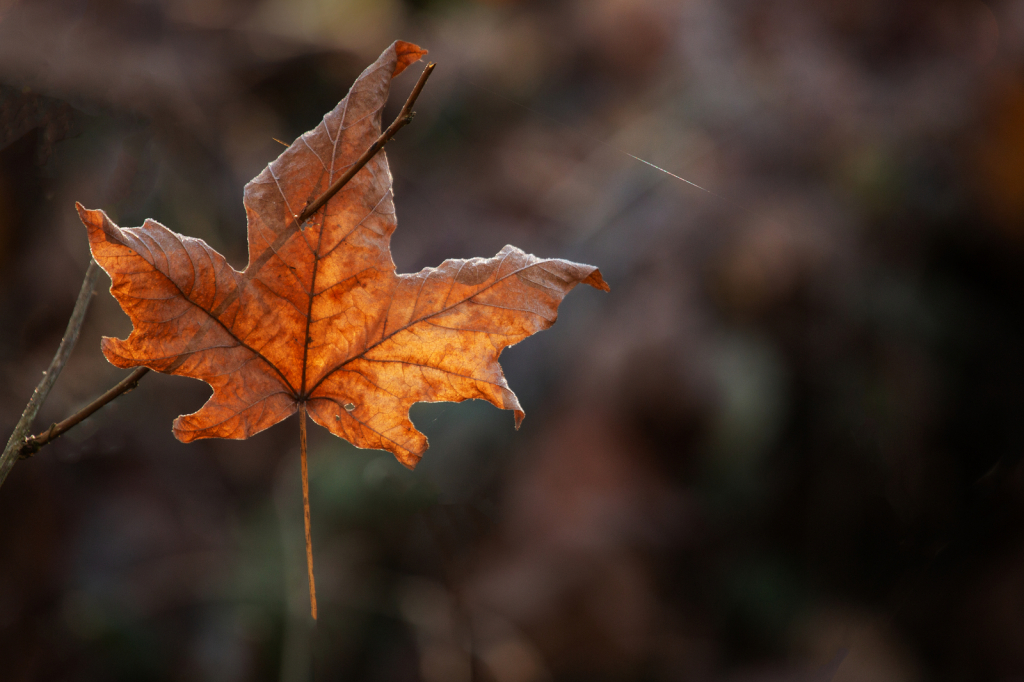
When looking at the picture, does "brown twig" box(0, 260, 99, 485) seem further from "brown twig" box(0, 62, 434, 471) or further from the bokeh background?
the bokeh background

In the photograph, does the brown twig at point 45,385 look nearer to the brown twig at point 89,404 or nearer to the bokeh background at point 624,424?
the brown twig at point 89,404

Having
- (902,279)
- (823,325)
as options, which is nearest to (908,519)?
(823,325)

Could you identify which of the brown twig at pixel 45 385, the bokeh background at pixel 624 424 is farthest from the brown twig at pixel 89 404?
the bokeh background at pixel 624 424

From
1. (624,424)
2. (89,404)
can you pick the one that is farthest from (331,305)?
(624,424)

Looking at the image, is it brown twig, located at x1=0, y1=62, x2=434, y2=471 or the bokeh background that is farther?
the bokeh background

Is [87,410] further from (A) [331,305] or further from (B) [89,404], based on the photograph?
(A) [331,305]

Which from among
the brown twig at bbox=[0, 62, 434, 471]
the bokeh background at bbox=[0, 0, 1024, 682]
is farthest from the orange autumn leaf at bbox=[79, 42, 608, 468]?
the bokeh background at bbox=[0, 0, 1024, 682]
